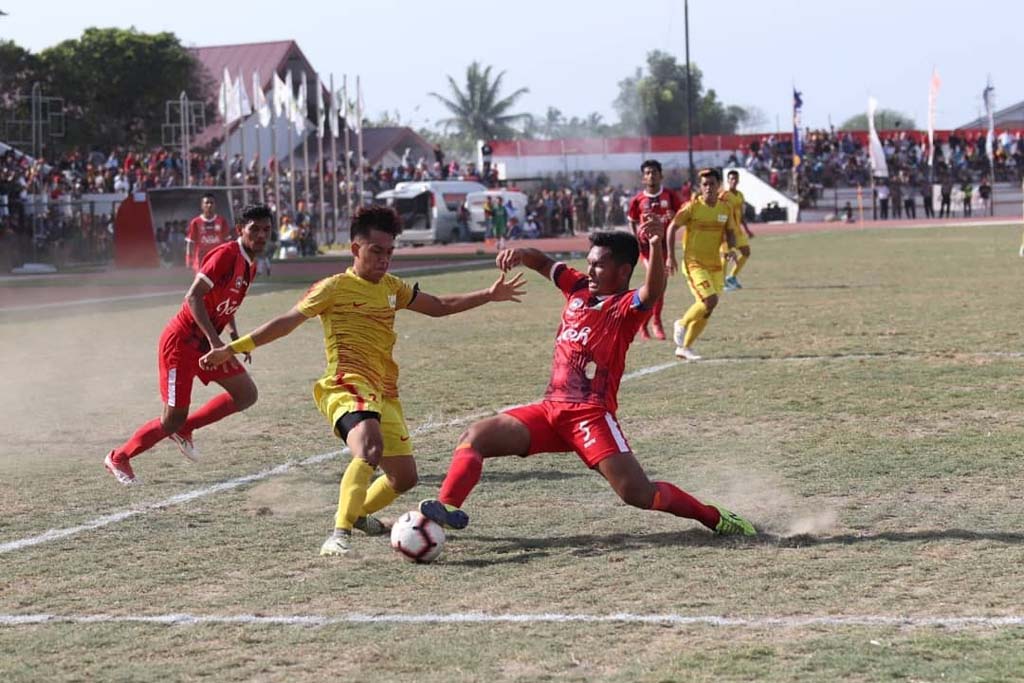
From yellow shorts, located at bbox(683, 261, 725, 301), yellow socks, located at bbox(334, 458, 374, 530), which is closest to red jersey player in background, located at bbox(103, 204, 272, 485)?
yellow socks, located at bbox(334, 458, 374, 530)

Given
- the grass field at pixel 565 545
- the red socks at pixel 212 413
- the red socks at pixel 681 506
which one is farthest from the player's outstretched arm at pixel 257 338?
the red socks at pixel 212 413

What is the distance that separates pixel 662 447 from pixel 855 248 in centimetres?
3297

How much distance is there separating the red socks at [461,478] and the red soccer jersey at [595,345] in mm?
547

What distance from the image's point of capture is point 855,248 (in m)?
42.0

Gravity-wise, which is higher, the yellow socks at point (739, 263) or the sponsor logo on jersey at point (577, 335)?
the sponsor logo on jersey at point (577, 335)

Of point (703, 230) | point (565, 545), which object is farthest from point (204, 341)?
point (703, 230)

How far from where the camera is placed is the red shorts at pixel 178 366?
31.3ft

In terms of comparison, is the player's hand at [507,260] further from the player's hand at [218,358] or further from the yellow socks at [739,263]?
the yellow socks at [739,263]

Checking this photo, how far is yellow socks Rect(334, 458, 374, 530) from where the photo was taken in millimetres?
7285

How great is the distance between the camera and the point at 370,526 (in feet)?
25.1

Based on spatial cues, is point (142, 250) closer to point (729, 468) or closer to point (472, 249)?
point (472, 249)

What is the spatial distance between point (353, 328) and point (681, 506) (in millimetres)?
1896

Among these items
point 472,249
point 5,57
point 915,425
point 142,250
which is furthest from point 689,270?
point 5,57

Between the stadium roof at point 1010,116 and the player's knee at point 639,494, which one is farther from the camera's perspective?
the stadium roof at point 1010,116
